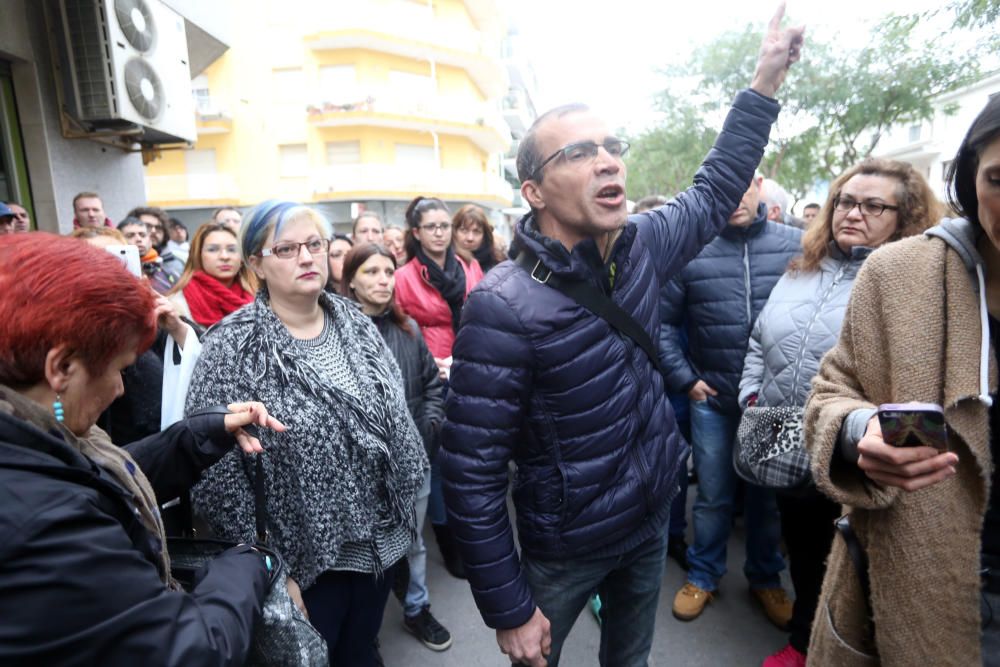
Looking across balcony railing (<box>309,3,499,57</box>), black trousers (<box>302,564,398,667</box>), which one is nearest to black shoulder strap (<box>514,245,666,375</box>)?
black trousers (<box>302,564,398,667</box>)

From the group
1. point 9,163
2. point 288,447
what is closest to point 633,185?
point 9,163

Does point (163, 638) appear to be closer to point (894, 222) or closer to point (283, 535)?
point (283, 535)

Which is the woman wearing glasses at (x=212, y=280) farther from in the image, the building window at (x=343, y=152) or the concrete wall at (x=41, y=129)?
the building window at (x=343, y=152)

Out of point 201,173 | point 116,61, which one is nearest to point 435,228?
point 116,61

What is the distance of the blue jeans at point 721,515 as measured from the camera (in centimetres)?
316

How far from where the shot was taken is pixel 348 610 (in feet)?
7.11

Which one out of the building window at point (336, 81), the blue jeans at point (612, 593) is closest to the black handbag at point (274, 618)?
the blue jeans at point (612, 593)

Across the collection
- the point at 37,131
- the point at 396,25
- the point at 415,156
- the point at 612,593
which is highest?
the point at 396,25

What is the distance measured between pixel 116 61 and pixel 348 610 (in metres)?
5.06

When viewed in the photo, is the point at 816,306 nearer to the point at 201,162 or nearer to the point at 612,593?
the point at 612,593

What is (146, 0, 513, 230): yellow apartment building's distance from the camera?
2344 centimetres

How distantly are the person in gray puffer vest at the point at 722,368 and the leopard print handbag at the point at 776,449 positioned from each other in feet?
2.91

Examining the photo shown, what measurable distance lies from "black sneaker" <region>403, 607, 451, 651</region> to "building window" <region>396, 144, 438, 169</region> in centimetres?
2387

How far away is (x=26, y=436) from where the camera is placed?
103 cm
